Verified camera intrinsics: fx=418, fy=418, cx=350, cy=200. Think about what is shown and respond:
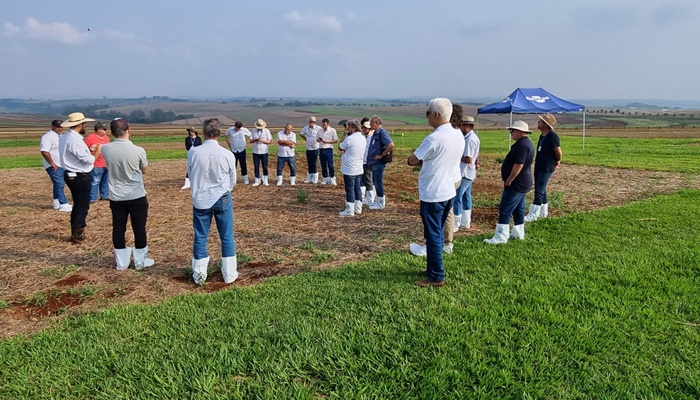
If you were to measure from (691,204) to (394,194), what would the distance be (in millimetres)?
6408

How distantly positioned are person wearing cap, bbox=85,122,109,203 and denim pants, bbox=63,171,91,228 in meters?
2.62

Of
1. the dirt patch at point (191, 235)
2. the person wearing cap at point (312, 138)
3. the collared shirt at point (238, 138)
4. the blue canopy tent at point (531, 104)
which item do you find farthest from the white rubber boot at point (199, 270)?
the blue canopy tent at point (531, 104)

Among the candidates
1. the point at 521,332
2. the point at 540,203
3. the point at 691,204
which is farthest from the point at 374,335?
the point at 691,204

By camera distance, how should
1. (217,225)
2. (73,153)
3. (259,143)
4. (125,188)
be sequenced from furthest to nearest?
(259,143), (73,153), (125,188), (217,225)

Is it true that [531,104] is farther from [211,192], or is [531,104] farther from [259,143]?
[211,192]

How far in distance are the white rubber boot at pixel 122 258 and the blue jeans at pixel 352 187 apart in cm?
415

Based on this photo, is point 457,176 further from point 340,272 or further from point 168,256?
point 168,256

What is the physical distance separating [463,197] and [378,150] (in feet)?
7.06

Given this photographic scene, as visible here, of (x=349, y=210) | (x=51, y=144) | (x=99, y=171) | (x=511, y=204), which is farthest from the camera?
(x=99, y=171)

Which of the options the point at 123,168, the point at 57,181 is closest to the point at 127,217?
the point at 123,168

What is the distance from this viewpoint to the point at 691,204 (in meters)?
8.62

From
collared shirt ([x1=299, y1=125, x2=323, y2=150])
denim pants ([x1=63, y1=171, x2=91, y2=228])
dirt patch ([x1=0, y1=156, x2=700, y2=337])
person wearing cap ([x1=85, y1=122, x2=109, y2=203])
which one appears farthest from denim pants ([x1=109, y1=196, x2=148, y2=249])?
collared shirt ([x1=299, y1=125, x2=323, y2=150])

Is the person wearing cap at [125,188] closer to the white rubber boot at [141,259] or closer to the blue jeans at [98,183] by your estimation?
the white rubber boot at [141,259]

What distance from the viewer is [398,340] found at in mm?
3564
